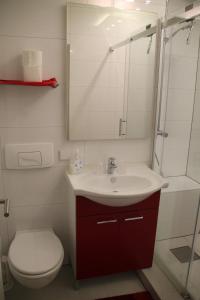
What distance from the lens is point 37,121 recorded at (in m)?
1.86

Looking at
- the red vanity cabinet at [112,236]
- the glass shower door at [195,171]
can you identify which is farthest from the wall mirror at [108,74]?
the red vanity cabinet at [112,236]

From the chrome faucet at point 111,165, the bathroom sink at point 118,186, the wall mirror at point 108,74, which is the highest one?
the wall mirror at point 108,74

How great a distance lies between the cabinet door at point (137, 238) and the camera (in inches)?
71.6

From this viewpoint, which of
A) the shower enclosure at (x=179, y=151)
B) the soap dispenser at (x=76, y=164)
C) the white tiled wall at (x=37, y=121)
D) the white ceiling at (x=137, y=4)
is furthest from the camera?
the shower enclosure at (x=179, y=151)

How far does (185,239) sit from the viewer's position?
215 cm

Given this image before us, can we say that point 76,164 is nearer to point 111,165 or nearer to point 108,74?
point 111,165

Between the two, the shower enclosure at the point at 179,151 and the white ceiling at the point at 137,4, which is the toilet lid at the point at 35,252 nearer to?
the shower enclosure at the point at 179,151

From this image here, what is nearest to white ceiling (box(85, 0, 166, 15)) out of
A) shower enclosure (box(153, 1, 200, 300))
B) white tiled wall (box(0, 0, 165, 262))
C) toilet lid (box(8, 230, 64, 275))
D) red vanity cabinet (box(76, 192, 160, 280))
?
shower enclosure (box(153, 1, 200, 300))

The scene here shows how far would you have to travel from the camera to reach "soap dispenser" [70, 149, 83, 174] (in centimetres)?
191

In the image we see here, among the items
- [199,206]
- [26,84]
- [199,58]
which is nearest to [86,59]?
[26,84]

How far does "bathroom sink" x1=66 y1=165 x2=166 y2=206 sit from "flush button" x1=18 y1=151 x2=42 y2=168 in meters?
0.25

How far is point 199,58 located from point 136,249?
165cm

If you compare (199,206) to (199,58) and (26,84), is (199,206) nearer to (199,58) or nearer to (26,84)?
(199,58)

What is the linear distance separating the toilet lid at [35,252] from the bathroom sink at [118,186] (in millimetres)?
469
